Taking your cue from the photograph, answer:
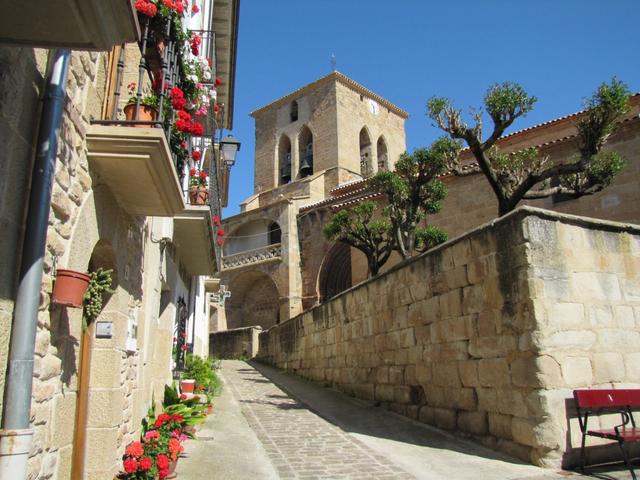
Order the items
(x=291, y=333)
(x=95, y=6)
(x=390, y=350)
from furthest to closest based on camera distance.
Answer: (x=291, y=333) → (x=390, y=350) → (x=95, y=6)

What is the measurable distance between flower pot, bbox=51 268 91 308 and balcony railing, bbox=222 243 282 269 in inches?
962

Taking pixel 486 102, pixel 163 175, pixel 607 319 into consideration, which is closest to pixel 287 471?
pixel 163 175

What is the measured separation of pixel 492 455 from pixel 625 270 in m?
2.65

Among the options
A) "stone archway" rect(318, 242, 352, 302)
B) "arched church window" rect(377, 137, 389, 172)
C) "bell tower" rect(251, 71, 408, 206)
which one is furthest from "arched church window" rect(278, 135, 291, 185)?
"stone archway" rect(318, 242, 352, 302)

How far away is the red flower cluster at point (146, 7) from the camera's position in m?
4.17

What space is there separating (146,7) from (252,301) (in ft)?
88.2

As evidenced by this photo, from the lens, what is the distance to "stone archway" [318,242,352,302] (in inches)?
1031

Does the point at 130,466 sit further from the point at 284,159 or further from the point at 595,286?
the point at 284,159

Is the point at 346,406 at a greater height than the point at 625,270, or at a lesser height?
lesser

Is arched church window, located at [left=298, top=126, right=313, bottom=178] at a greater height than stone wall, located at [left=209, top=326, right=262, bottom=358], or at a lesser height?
greater

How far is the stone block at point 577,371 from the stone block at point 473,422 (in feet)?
3.80

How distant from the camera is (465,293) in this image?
6.66m

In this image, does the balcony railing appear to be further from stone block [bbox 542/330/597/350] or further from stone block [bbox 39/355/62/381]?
stone block [bbox 39/355/62/381]

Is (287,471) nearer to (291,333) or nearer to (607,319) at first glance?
(607,319)
